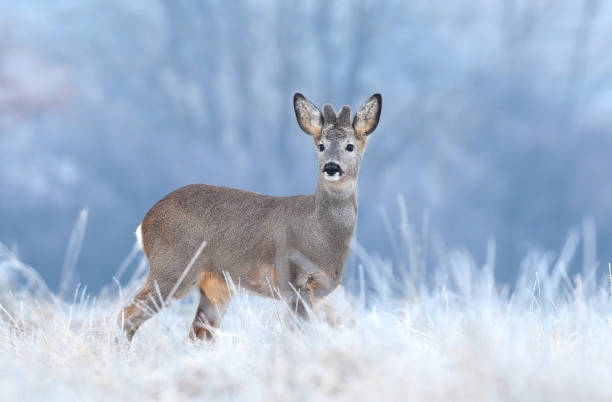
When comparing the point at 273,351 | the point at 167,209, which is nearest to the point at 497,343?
the point at 273,351

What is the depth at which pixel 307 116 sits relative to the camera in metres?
7.14

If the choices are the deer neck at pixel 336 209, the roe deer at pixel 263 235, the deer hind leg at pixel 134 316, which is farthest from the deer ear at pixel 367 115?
the deer hind leg at pixel 134 316

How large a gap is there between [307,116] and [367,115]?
0.55 m

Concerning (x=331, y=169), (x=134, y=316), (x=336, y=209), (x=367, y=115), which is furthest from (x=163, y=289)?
(x=367, y=115)

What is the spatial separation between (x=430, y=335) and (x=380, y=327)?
0.83 m

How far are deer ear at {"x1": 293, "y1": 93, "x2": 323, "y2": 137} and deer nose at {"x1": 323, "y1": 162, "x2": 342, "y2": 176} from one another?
644 mm

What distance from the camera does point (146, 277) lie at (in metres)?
7.27

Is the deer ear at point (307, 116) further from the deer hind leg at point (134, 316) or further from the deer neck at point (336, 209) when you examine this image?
the deer hind leg at point (134, 316)

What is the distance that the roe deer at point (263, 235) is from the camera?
673cm

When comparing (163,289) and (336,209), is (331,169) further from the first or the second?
(163,289)

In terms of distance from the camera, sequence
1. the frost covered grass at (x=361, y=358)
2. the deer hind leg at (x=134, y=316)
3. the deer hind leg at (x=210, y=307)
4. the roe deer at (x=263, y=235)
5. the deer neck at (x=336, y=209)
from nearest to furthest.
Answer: the frost covered grass at (x=361, y=358) → the roe deer at (x=263, y=235) → the deer neck at (x=336, y=209) → the deer hind leg at (x=134, y=316) → the deer hind leg at (x=210, y=307)

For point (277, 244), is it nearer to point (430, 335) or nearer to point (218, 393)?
point (430, 335)

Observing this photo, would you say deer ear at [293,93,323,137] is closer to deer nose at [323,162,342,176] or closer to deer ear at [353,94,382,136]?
deer ear at [353,94,382,136]

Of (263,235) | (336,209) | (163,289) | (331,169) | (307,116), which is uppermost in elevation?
(307,116)
